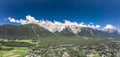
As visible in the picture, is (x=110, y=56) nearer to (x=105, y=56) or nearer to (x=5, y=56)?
(x=105, y=56)

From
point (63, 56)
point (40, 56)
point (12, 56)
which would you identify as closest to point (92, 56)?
point (63, 56)

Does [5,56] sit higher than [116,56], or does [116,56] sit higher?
[5,56]

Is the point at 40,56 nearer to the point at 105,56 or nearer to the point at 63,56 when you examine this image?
the point at 63,56

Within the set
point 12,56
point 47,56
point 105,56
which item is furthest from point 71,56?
point 12,56

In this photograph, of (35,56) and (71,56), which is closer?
(71,56)

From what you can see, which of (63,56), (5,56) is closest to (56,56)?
(63,56)

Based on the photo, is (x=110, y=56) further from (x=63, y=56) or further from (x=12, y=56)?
(x=12, y=56)

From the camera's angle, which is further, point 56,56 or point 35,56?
point 35,56
